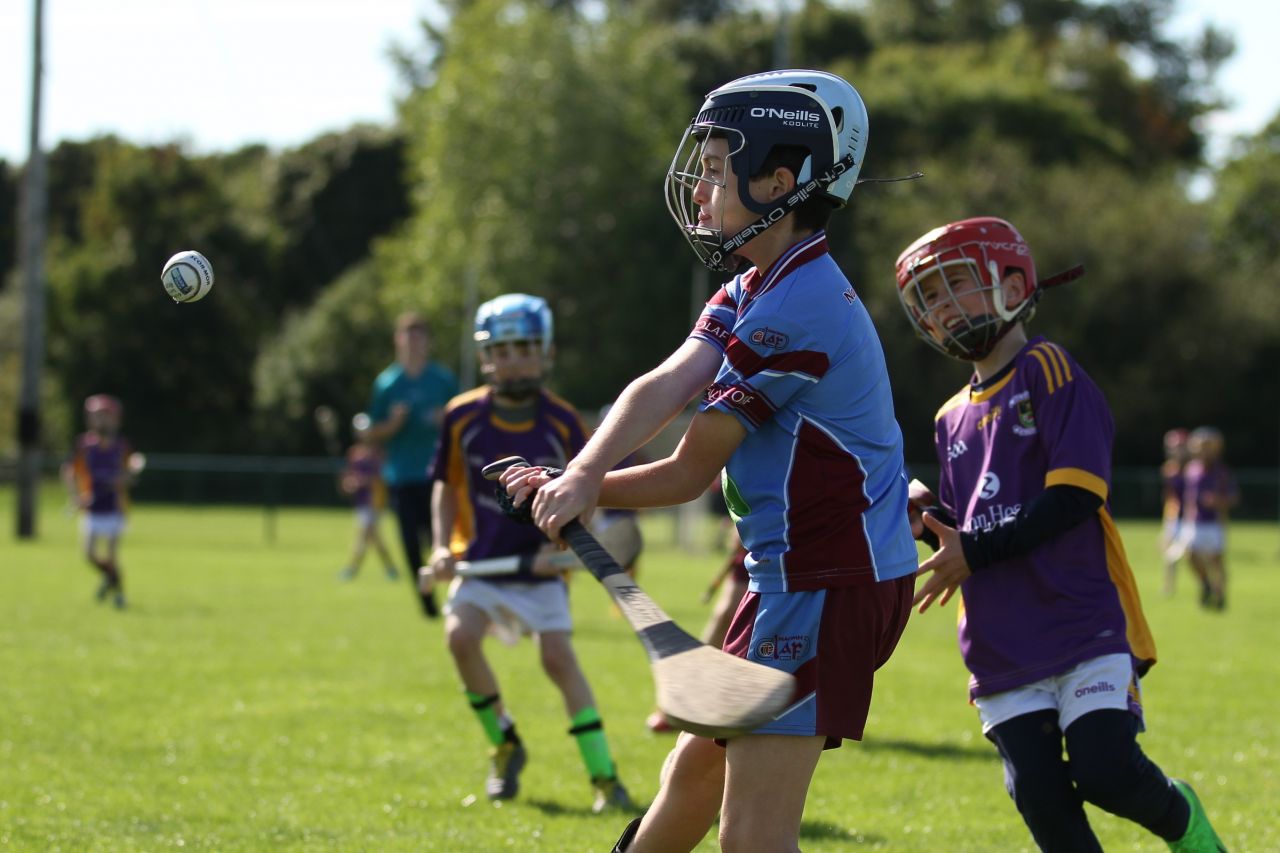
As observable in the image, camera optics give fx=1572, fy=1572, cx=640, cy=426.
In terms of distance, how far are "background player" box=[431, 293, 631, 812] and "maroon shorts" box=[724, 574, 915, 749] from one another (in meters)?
3.37

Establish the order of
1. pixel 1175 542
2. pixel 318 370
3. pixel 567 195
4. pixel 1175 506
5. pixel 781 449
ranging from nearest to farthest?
pixel 781 449
pixel 1175 542
pixel 1175 506
pixel 567 195
pixel 318 370

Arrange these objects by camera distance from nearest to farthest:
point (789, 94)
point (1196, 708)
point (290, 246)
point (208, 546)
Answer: point (789, 94) < point (1196, 708) < point (208, 546) < point (290, 246)

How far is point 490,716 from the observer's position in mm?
7348

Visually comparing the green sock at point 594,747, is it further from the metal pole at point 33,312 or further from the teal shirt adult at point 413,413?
the metal pole at point 33,312

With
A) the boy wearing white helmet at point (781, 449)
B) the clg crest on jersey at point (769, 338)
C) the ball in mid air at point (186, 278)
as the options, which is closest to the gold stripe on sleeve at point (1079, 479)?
the boy wearing white helmet at point (781, 449)

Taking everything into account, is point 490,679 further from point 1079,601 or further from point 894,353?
point 894,353

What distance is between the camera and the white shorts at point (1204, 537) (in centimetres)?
1873

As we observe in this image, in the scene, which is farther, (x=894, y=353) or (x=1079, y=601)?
(x=894, y=353)

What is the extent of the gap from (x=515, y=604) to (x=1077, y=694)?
3.35m

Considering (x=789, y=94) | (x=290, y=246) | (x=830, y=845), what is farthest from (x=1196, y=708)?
(x=290, y=246)

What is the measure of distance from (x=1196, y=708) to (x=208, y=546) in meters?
21.4

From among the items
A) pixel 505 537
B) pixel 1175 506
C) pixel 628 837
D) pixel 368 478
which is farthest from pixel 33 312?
pixel 628 837

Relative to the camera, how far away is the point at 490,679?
740cm

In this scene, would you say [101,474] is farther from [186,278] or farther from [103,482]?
[186,278]
